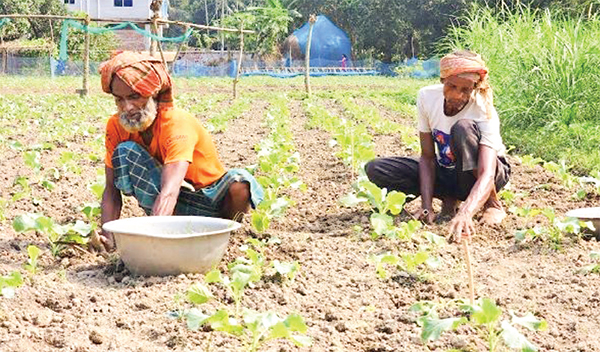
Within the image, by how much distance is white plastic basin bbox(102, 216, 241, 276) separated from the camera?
11.1 ft

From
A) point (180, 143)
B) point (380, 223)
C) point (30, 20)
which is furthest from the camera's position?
point (30, 20)

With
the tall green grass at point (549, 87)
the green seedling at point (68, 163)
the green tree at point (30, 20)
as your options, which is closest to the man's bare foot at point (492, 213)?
the green seedling at point (68, 163)

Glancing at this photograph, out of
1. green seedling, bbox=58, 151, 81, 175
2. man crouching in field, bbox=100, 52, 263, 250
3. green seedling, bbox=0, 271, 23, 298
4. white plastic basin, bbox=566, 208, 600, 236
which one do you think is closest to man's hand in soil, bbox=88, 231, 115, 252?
man crouching in field, bbox=100, 52, 263, 250

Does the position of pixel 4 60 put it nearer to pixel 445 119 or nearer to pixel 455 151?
pixel 445 119

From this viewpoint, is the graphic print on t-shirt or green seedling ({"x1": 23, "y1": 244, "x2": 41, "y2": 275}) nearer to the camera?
green seedling ({"x1": 23, "y1": 244, "x2": 41, "y2": 275})

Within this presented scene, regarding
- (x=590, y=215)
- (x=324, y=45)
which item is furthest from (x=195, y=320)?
(x=324, y=45)

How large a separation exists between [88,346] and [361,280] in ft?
4.26

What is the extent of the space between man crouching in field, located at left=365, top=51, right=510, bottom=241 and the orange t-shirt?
3.88 feet

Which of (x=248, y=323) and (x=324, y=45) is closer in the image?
(x=248, y=323)

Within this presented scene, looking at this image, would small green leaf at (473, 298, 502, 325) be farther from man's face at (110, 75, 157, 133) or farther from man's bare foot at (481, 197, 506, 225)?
man's bare foot at (481, 197, 506, 225)

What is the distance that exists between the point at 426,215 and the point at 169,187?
1.63 m

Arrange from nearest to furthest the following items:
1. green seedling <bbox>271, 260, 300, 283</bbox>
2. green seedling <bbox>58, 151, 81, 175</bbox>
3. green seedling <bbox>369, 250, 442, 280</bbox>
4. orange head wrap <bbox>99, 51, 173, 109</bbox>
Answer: green seedling <bbox>271, 260, 300, 283</bbox> < green seedling <bbox>369, 250, 442, 280</bbox> < orange head wrap <bbox>99, 51, 173, 109</bbox> < green seedling <bbox>58, 151, 81, 175</bbox>

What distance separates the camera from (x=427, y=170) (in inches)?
189

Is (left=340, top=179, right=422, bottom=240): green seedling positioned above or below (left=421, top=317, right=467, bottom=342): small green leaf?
below
